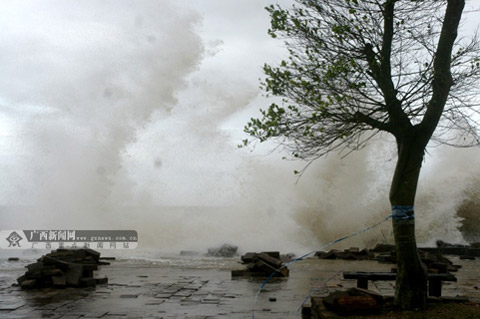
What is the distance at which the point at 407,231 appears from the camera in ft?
23.9

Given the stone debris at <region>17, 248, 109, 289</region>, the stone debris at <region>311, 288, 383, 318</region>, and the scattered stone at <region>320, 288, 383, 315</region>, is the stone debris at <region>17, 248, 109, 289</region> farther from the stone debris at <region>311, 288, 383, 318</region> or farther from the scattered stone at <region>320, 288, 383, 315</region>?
the scattered stone at <region>320, 288, 383, 315</region>

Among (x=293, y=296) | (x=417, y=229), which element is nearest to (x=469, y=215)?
(x=417, y=229)

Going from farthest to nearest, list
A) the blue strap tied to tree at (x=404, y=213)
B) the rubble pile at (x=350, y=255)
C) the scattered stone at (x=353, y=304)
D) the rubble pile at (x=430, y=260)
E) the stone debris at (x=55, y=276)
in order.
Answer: the rubble pile at (x=350, y=255)
the rubble pile at (x=430, y=260)
the stone debris at (x=55, y=276)
the blue strap tied to tree at (x=404, y=213)
the scattered stone at (x=353, y=304)

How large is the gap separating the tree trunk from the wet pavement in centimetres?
170

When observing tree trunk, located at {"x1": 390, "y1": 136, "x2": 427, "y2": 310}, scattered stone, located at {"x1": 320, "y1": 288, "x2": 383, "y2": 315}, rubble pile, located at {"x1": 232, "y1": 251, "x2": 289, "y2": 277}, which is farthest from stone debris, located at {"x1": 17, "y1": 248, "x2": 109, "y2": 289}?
tree trunk, located at {"x1": 390, "y1": 136, "x2": 427, "y2": 310}

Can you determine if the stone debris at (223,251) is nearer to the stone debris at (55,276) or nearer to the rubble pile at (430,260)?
the rubble pile at (430,260)

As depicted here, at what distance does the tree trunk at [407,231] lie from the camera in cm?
712

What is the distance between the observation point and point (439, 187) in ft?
97.1

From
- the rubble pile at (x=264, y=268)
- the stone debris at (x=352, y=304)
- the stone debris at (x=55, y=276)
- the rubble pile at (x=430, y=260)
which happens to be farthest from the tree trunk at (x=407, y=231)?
the stone debris at (x=55, y=276)

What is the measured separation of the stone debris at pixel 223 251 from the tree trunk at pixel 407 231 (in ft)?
44.5

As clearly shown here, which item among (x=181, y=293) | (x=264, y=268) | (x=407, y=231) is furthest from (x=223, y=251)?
(x=407, y=231)

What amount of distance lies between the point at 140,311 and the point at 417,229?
21.7 meters

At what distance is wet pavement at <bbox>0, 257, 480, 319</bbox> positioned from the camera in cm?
819

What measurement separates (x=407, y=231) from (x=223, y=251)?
46.5 feet
